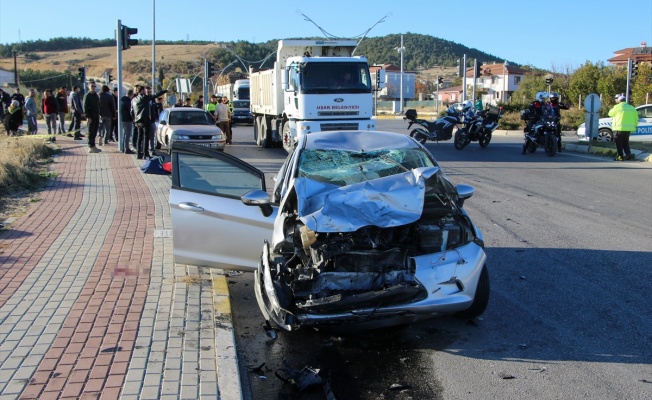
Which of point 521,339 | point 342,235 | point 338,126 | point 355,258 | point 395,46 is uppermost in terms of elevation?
point 395,46

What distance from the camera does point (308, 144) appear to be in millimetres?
6922

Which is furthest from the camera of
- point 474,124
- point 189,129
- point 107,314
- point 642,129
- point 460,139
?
point 642,129

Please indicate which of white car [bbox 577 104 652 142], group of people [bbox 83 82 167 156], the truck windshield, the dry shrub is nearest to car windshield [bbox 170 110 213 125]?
group of people [bbox 83 82 167 156]

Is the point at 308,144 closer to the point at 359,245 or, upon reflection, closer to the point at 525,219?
the point at 359,245

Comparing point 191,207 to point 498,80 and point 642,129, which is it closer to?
point 642,129

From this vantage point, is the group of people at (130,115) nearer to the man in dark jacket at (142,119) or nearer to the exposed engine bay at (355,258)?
the man in dark jacket at (142,119)

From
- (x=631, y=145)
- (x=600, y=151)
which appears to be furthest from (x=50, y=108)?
(x=631, y=145)

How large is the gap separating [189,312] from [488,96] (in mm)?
109718

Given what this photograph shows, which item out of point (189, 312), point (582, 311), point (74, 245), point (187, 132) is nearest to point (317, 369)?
point (189, 312)

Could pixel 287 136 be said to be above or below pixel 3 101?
below

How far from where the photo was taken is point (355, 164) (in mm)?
6555

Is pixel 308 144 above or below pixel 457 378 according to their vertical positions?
above

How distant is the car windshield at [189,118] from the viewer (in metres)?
21.5

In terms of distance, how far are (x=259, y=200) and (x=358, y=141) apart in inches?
51.9
